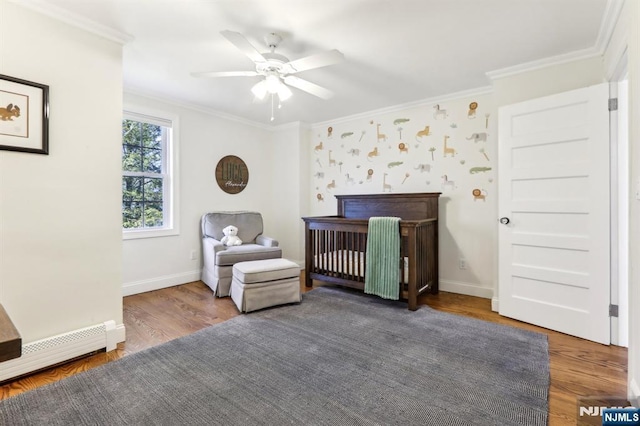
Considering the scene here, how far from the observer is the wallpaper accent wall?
3.33 m

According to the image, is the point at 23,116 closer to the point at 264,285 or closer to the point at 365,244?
the point at 264,285

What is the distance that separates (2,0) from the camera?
178 cm

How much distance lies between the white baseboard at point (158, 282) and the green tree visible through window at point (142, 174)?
645 millimetres

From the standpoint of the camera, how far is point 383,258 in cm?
307

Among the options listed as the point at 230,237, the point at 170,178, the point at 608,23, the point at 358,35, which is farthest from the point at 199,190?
the point at 608,23

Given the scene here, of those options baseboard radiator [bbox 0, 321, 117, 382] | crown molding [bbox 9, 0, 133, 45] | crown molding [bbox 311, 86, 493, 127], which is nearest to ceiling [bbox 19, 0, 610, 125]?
crown molding [bbox 9, 0, 133, 45]

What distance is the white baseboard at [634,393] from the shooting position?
1460 millimetres

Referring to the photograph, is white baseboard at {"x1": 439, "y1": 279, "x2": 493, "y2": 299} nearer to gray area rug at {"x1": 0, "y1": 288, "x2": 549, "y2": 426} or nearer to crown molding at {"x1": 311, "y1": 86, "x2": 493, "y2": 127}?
gray area rug at {"x1": 0, "y1": 288, "x2": 549, "y2": 426}

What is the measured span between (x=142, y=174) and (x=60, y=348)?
213 centimetres

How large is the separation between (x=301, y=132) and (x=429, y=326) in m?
3.30

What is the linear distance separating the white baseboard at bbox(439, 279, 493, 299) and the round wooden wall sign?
9.99 ft

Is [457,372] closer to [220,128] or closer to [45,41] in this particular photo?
[45,41]

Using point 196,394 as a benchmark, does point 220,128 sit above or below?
above

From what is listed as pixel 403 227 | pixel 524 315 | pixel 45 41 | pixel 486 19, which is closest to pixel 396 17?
pixel 486 19
